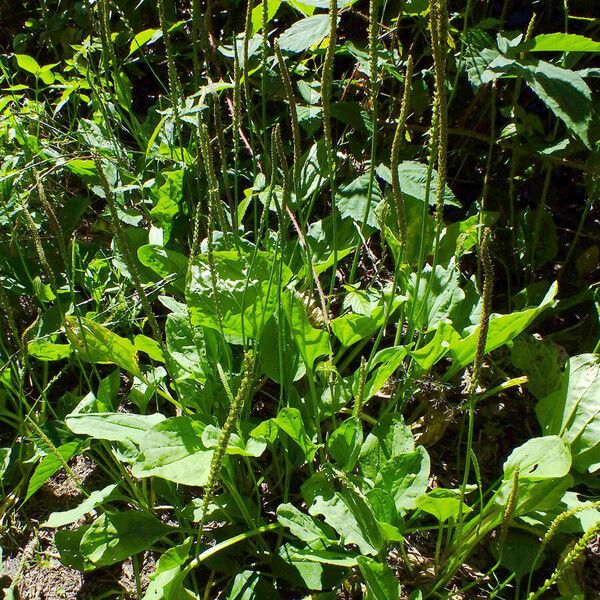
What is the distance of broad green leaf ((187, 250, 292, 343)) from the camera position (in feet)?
3.91

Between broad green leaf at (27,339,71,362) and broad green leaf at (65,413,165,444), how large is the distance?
0.22 metres

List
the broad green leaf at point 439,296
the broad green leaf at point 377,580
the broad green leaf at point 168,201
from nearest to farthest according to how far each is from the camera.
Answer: the broad green leaf at point 377,580, the broad green leaf at point 439,296, the broad green leaf at point 168,201

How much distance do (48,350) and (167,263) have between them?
0.96 feet

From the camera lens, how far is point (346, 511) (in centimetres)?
106

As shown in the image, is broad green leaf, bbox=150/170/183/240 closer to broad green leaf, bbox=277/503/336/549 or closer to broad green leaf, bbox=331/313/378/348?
broad green leaf, bbox=331/313/378/348

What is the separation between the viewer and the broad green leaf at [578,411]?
47.9 inches

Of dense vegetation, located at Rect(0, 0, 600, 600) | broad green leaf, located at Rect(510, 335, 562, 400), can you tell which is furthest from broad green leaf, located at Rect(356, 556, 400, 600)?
broad green leaf, located at Rect(510, 335, 562, 400)

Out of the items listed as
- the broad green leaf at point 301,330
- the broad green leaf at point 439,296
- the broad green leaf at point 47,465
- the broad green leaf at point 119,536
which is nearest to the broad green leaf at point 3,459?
the broad green leaf at point 47,465

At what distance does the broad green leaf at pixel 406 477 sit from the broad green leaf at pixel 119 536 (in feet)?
1.32

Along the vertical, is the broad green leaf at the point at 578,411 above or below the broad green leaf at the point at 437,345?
below

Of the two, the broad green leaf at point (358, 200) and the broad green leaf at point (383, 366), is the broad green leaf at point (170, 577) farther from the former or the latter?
the broad green leaf at point (358, 200)

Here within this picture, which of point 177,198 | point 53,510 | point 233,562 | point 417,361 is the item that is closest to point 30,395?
point 53,510

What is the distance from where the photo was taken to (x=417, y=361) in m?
1.23

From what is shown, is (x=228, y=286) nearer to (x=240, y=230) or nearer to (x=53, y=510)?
(x=240, y=230)
